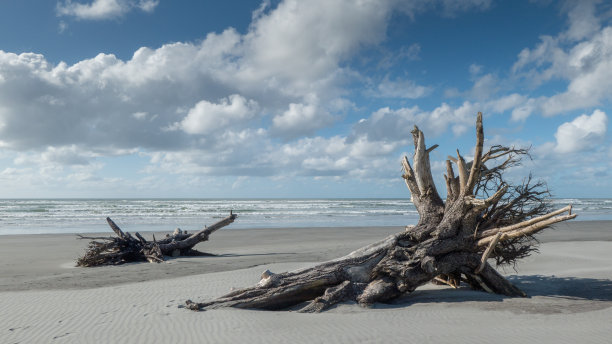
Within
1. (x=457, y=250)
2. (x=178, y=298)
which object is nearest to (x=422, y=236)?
(x=457, y=250)

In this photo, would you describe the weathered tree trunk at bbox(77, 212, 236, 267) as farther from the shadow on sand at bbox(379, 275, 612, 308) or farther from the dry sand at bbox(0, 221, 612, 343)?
the shadow on sand at bbox(379, 275, 612, 308)

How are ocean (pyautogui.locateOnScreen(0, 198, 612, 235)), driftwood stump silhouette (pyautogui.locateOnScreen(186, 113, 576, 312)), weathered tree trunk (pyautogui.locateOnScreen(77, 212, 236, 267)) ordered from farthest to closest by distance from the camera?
ocean (pyautogui.locateOnScreen(0, 198, 612, 235)) → weathered tree trunk (pyautogui.locateOnScreen(77, 212, 236, 267)) → driftwood stump silhouette (pyautogui.locateOnScreen(186, 113, 576, 312))

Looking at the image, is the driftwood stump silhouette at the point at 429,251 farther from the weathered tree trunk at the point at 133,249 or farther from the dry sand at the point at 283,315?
the weathered tree trunk at the point at 133,249

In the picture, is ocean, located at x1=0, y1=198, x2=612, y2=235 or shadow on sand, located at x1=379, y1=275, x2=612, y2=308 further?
ocean, located at x1=0, y1=198, x2=612, y2=235

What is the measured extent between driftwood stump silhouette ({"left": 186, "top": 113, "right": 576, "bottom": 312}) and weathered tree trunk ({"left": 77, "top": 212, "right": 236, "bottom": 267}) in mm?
7438

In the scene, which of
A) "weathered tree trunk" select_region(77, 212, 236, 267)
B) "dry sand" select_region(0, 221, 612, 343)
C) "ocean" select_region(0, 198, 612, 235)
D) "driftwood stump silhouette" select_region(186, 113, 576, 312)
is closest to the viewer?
"dry sand" select_region(0, 221, 612, 343)

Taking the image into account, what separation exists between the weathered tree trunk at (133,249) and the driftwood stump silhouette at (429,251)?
7438 millimetres

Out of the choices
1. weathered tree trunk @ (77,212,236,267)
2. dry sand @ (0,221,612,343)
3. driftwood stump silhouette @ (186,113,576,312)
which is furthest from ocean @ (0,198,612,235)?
driftwood stump silhouette @ (186,113,576,312)

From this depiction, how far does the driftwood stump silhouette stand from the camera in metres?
6.34

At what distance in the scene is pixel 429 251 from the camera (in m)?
6.81

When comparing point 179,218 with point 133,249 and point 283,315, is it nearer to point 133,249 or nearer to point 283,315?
point 133,249

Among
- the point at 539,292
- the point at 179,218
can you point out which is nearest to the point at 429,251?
the point at 539,292

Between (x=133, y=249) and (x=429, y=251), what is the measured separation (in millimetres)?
9769

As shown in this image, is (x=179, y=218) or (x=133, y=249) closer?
(x=133, y=249)
